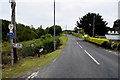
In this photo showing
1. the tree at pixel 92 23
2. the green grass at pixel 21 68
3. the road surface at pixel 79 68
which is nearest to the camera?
the road surface at pixel 79 68

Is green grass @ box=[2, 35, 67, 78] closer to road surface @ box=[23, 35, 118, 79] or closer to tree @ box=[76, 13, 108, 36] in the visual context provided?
road surface @ box=[23, 35, 118, 79]

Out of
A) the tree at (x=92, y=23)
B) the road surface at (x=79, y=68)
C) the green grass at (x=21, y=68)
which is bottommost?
the green grass at (x=21, y=68)

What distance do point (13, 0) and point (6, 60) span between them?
522 cm

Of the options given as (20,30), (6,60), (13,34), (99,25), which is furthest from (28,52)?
(99,25)

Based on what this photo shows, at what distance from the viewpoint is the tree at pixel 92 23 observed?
51406 mm

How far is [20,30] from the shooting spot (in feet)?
147

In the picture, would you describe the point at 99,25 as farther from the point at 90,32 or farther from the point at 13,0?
the point at 13,0

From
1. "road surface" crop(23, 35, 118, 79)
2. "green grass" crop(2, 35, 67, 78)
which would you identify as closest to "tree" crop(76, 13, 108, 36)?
"road surface" crop(23, 35, 118, 79)

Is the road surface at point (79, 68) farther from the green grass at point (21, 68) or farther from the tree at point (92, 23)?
the tree at point (92, 23)

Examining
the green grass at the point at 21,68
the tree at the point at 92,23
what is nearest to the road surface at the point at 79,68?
the green grass at the point at 21,68

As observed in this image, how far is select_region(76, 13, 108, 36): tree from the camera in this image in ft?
169

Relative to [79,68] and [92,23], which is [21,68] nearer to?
[79,68]

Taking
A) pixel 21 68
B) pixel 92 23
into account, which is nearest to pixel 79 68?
pixel 21 68

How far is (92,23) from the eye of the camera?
173ft
